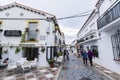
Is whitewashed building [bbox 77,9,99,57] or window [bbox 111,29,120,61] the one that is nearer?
window [bbox 111,29,120,61]

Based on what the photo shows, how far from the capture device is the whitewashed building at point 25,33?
11.1 m

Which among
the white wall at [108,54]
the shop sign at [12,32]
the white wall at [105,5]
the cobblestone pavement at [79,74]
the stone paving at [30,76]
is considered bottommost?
the stone paving at [30,76]

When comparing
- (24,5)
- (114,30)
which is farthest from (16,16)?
(114,30)

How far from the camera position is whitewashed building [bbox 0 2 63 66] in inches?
437

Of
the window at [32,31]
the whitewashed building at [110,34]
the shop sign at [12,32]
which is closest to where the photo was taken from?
the whitewashed building at [110,34]

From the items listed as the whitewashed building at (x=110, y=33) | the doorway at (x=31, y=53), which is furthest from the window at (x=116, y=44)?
the doorway at (x=31, y=53)

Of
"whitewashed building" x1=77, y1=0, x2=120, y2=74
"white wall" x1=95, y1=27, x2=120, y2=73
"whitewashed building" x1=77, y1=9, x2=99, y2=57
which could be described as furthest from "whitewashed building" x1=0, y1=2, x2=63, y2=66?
"white wall" x1=95, y1=27, x2=120, y2=73

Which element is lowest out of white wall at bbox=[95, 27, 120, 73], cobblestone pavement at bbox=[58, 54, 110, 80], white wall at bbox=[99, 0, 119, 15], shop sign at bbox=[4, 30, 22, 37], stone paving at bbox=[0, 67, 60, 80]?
stone paving at bbox=[0, 67, 60, 80]

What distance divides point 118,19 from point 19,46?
387 inches

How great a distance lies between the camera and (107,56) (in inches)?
368

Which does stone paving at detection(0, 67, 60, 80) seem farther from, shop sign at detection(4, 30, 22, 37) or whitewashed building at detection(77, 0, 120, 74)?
whitewashed building at detection(77, 0, 120, 74)

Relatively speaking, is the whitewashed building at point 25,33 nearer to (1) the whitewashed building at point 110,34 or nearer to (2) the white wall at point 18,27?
(2) the white wall at point 18,27

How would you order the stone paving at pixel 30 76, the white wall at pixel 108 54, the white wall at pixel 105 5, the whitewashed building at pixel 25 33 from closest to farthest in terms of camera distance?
the stone paving at pixel 30 76 < the white wall at pixel 108 54 < the white wall at pixel 105 5 < the whitewashed building at pixel 25 33

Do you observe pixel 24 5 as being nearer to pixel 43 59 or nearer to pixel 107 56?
pixel 43 59
